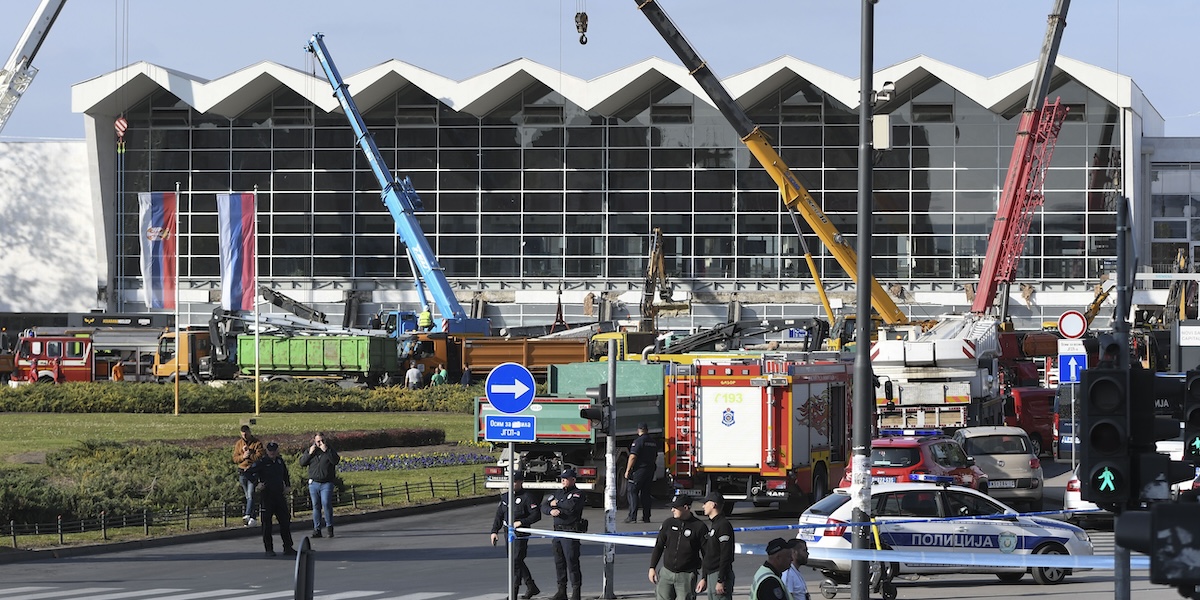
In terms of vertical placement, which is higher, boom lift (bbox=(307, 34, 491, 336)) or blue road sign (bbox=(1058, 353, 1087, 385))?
boom lift (bbox=(307, 34, 491, 336))

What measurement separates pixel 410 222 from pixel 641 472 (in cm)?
4200

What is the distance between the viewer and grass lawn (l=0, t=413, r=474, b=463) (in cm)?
3484

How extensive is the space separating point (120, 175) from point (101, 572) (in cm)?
5816

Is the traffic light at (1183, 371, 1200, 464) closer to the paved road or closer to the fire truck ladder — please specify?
the paved road

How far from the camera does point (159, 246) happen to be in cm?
4325

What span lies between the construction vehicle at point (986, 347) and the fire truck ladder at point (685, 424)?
7788 mm

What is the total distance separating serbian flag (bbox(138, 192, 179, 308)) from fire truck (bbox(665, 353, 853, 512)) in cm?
2112

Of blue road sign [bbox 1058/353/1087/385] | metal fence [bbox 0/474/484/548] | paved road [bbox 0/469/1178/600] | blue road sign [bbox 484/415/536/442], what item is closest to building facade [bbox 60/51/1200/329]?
blue road sign [bbox 1058/353/1087/385]

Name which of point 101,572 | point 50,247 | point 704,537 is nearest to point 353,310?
point 50,247

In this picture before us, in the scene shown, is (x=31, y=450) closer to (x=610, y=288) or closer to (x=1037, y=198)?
(x=1037, y=198)

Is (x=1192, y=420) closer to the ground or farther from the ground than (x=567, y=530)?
farther from the ground

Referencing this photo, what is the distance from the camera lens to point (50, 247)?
248ft

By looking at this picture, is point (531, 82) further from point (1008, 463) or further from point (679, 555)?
point (679, 555)

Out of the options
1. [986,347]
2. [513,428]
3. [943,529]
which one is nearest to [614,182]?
[986,347]
